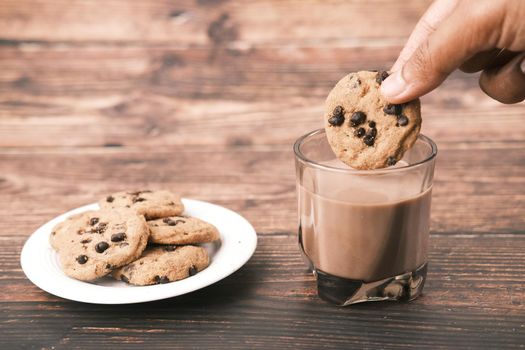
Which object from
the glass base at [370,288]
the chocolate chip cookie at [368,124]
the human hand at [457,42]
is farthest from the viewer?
the glass base at [370,288]

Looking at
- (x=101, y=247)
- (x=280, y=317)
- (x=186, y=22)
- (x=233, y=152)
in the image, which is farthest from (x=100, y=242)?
(x=186, y=22)

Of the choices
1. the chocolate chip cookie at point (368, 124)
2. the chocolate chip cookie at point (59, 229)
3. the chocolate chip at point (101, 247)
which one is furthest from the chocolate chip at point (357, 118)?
the chocolate chip cookie at point (59, 229)

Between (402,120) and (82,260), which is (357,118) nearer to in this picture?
(402,120)

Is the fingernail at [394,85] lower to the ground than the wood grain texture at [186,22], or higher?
higher

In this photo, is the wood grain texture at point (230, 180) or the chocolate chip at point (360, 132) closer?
the chocolate chip at point (360, 132)

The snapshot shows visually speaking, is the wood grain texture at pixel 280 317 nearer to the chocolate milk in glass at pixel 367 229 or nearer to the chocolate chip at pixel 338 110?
the chocolate milk in glass at pixel 367 229

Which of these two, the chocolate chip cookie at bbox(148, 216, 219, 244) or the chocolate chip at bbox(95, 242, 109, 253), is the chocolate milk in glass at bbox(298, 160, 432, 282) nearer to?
the chocolate chip cookie at bbox(148, 216, 219, 244)
